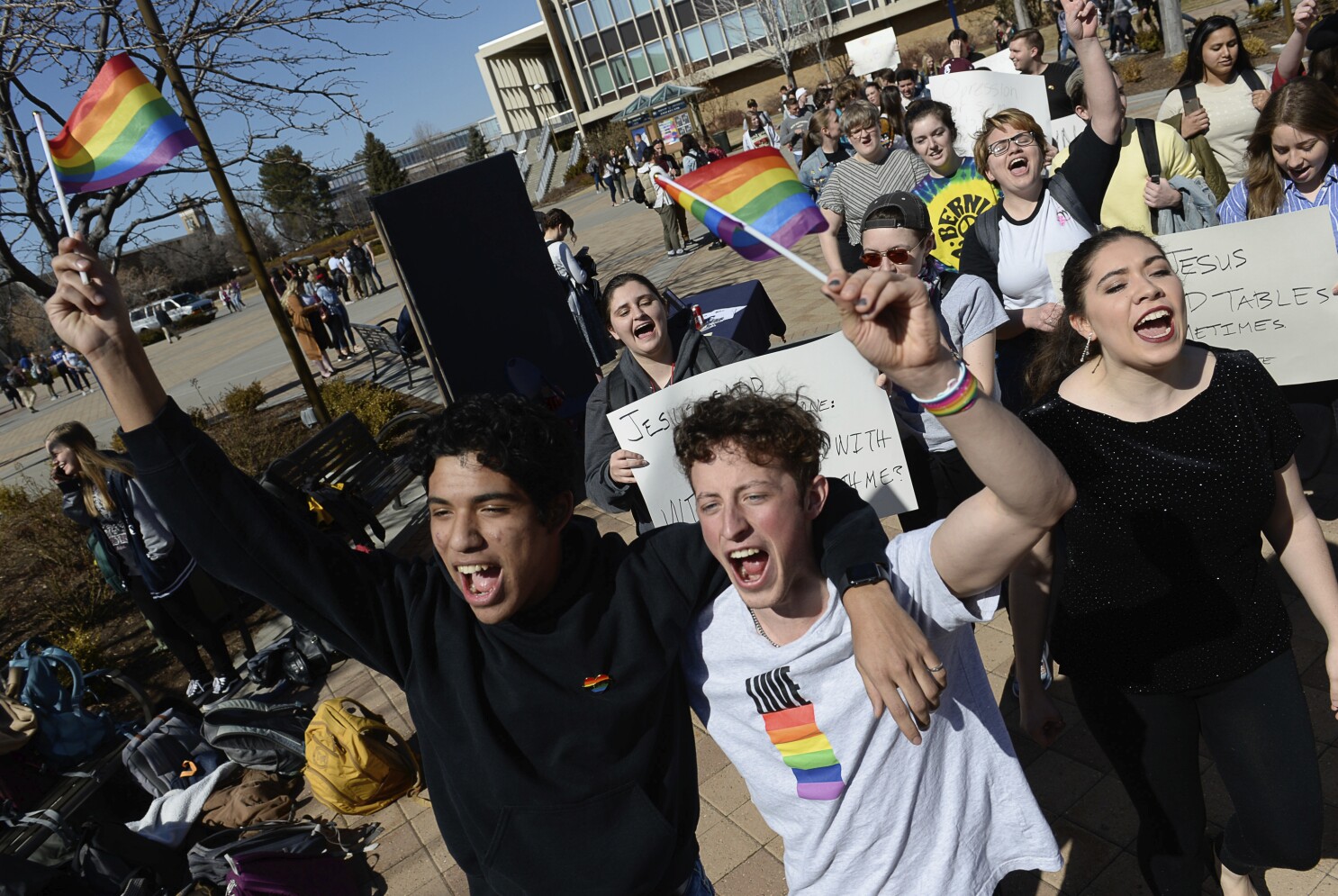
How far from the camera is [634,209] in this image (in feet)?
91.9

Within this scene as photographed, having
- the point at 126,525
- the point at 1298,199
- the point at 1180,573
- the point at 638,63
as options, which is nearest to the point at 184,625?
the point at 126,525

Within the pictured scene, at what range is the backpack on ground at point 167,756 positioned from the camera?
4590mm

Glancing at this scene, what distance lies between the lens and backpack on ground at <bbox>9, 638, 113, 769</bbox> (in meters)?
4.60

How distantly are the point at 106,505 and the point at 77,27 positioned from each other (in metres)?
4.78

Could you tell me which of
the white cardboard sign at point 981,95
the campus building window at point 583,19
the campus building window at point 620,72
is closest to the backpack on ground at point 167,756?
the white cardboard sign at point 981,95

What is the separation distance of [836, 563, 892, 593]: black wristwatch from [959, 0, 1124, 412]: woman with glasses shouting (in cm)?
227

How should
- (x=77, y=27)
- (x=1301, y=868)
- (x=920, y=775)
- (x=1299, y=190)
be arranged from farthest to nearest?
(x=77, y=27) → (x=1299, y=190) → (x=1301, y=868) → (x=920, y=775)

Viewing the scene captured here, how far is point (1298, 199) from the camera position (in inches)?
136

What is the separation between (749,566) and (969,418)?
1.70ft

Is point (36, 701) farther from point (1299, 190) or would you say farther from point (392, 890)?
point (1299, 190)

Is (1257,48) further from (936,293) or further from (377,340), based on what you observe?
(936,293)

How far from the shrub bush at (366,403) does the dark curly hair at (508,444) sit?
799 centimetres

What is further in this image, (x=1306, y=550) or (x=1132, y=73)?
(x=1132, y=73)

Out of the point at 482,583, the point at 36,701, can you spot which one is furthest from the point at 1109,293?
the point at 36,701
